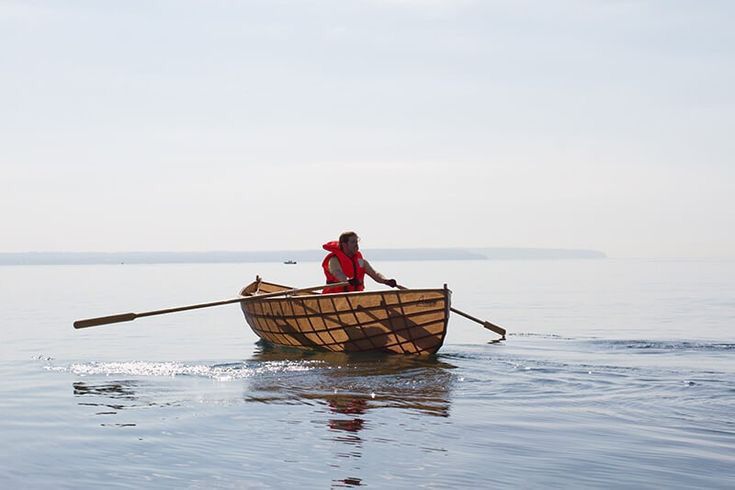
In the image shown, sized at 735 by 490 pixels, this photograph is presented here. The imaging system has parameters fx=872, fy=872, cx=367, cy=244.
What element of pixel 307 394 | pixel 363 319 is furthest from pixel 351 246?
pixel 307 394

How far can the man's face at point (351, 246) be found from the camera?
15.1m

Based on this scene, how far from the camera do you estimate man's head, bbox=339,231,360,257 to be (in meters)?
15.1

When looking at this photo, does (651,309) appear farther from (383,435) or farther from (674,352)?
(383,435)

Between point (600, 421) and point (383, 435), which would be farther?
point (600, 421)

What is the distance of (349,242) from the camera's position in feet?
49.5

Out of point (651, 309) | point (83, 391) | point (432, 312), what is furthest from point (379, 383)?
point (651, 309)

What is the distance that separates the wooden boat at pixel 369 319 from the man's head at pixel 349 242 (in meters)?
1.22

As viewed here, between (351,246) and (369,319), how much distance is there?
5.50ft

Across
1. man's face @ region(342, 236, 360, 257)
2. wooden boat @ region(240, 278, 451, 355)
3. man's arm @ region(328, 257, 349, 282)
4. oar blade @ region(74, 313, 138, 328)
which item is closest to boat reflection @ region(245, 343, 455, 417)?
wooden boat @ region(240, 278, 451, 355)

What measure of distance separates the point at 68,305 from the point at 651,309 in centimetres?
2222

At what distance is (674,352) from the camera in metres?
15.5

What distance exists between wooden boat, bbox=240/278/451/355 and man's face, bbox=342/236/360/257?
3.98 ft

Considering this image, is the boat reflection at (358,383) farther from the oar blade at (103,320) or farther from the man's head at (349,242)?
the oar blade at (103,320)

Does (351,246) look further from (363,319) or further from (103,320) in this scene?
(103,320)
